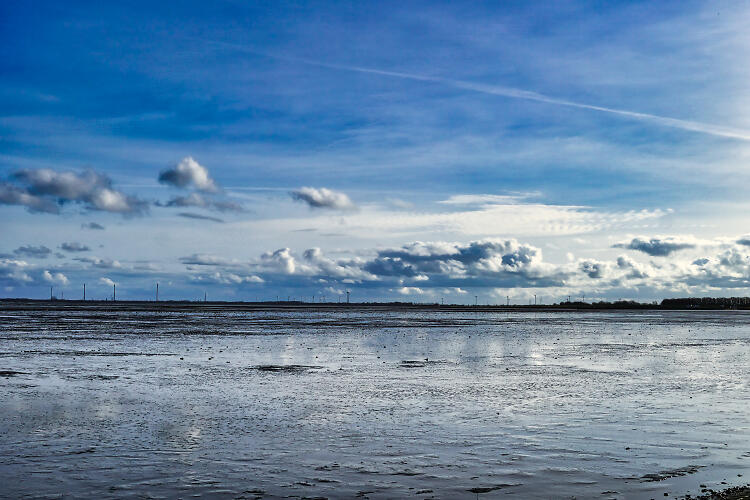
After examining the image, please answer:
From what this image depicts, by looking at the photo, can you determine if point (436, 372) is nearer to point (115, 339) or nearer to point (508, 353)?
point (508, 353)

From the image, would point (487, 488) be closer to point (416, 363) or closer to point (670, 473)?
point (670, 473)

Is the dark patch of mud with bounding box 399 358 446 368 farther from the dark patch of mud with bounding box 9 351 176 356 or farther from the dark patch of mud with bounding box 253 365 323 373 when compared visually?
the dark patch of mud with bounding box 9 351 176 356

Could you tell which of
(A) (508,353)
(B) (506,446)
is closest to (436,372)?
(A) (508,353)

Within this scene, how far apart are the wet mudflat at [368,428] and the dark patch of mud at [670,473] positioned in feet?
0.13

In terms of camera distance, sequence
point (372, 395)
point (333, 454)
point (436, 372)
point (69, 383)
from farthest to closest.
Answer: point (436, 372)
point (69, 383)
point (372, 395)
point (333, 454)

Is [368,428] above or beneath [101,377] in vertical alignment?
beneath

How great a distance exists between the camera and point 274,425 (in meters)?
17.8

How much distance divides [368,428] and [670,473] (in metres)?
7.31

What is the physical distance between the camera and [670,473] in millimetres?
13312

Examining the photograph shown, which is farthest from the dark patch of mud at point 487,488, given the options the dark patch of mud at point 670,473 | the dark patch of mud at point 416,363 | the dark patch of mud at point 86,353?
the dark patch of mud at point 86,353

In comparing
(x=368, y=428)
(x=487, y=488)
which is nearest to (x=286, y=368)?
(x=368, y=428)

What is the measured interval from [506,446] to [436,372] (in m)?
14.3

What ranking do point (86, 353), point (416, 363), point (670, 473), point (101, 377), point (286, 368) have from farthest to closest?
1. point (86, 353)
2. point (416, 363)
3. point (286, 368)
4. point (101, 377)
5. point (670, 473)

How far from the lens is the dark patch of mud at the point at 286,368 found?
29.8m
